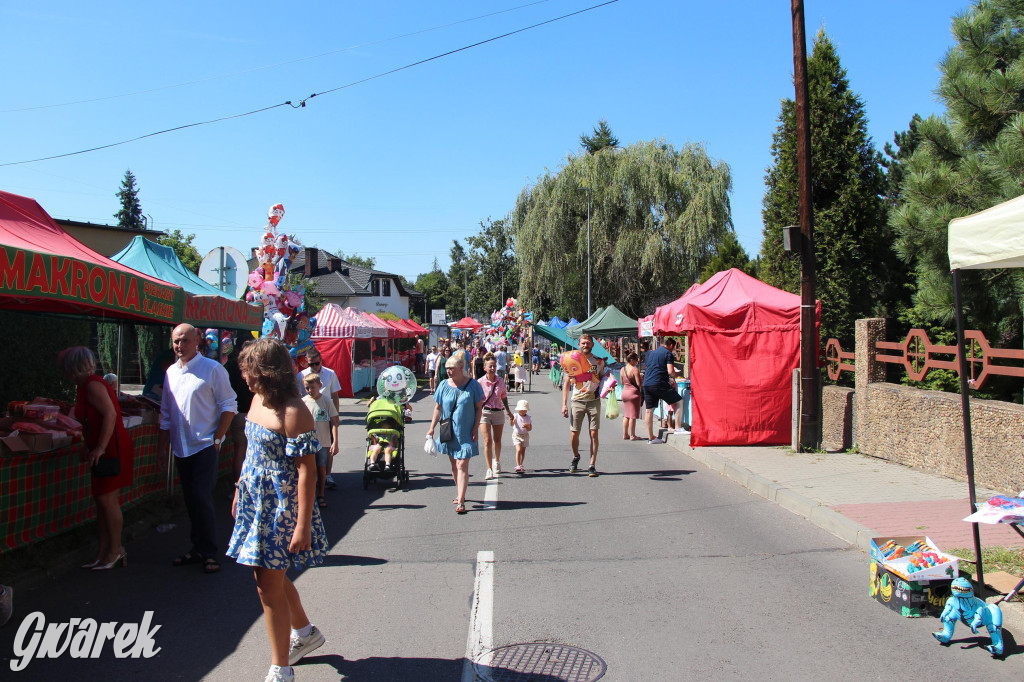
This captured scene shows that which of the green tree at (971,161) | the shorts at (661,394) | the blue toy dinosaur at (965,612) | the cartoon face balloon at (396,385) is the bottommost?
the blue toy dinosaur at (965,612)

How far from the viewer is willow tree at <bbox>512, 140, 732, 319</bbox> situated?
33.4 metres

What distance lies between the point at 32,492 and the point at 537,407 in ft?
53.5

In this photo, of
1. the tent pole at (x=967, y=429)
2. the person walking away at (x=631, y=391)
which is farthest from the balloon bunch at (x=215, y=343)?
the tent pole at (x=967, y=429)

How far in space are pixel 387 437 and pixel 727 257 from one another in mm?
26013

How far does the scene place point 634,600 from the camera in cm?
509

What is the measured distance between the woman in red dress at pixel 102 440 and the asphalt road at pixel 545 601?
0.86ft

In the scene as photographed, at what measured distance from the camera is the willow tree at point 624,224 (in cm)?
3341

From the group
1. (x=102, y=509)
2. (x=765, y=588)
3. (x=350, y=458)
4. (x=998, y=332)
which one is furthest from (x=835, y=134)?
(x=102, y=509)

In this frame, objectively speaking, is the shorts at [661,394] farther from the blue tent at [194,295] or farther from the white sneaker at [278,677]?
the white sneaker at [278,677]

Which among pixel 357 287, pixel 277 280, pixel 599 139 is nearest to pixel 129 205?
pixel 357 287

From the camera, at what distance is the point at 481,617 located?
189 inches

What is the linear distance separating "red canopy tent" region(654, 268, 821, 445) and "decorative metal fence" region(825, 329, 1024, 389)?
27.9 inches

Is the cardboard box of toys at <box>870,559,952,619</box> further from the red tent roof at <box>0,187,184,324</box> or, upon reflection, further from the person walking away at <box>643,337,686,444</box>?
the person walking away at <box>643,337,686,444</box>

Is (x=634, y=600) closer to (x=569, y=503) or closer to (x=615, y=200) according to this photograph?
(x=569, y=503)
